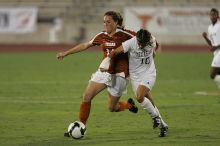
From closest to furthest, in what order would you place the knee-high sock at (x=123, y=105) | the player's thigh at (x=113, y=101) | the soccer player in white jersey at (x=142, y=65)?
the soccer player in white jersey at (x=142, y=65)
the player's thigh at (x=113, y=101)
the knee-high sock at (x=123, y=105)

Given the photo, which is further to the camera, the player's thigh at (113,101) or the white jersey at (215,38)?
the white jersey at (215,38)

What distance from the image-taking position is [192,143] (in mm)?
10500

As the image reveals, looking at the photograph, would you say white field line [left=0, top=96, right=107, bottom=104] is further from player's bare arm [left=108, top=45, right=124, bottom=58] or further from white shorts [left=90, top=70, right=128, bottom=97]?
player's bare arm [left=108, top=45, right=124, bottom=58]

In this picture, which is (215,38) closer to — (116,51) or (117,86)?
(117,86)

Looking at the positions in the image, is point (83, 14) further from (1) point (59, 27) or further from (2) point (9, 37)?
(2) point (9, 37)

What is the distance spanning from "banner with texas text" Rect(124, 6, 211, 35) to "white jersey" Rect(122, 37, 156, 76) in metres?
25.9

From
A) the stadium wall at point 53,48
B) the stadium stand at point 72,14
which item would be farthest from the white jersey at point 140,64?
the stadium stand at point 72,14

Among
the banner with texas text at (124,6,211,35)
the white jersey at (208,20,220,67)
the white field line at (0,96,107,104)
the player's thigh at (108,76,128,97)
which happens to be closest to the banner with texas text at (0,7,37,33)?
the banner with texas text at (124,6,211,35)

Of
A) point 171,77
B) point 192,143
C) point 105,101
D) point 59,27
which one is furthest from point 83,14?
point 192,143

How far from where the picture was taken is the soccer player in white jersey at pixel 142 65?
1118 centimetres

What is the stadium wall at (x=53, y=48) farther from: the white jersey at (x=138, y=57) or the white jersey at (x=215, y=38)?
the white jersey at (x=138, y=57)

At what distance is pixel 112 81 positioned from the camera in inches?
459

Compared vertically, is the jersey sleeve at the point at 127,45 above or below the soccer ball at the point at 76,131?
above

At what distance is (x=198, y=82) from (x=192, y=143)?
11.0m
